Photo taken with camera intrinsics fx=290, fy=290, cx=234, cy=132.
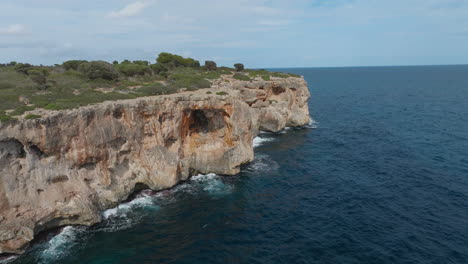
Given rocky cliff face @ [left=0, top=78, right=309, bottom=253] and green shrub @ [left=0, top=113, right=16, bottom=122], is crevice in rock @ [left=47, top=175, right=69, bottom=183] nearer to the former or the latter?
rocky cliff face @ [left=0, top=78, right=309, bottom=253]

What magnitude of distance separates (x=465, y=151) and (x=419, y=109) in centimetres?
4062

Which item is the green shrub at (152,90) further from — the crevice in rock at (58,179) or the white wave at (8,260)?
the white wave at (8,260)

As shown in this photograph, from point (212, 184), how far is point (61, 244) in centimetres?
1716

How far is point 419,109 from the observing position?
273 feet

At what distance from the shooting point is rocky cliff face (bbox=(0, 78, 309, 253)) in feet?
79.5

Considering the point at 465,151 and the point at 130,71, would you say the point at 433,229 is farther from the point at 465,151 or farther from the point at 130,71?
the point at 130,71

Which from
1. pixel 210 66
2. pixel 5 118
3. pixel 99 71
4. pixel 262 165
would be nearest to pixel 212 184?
pixel 262 165

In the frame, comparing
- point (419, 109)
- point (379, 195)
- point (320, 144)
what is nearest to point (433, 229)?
point (379, 195)

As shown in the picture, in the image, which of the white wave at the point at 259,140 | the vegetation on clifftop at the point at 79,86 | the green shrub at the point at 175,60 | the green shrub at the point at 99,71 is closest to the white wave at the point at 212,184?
the vegetation on clifftop at the point at 79,86

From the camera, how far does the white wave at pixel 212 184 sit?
35006 millimetres

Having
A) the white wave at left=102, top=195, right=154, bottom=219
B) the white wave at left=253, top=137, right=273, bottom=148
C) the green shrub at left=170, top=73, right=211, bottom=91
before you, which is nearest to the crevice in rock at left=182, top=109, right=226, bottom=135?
the green shrub at left=170, top=73, right=211, bottom=91

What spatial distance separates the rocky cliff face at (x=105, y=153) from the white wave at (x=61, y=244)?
851mm

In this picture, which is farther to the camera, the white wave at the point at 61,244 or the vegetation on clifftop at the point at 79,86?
the vegetation on clifftop at the point at 79,86

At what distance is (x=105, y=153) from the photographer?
2991 centimetres
